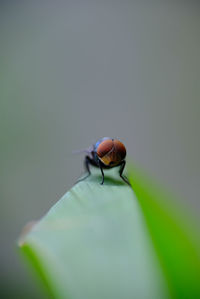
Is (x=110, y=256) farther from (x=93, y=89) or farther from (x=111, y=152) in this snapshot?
(x=93, y=89)

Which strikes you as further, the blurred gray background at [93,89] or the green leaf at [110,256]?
the blurred gray background at [93,89]

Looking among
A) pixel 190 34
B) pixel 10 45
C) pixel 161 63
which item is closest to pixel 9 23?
pixel 10 45

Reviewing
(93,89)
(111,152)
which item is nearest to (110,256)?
(111,152)

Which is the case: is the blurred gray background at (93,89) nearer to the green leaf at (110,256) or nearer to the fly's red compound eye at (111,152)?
the fly's red compound eye at (111,152)

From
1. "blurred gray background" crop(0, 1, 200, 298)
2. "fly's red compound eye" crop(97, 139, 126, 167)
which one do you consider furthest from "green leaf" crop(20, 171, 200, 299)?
"blurred gray background" crop(0, 1, 200, 298)

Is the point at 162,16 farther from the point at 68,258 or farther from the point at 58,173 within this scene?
the point at 68,258

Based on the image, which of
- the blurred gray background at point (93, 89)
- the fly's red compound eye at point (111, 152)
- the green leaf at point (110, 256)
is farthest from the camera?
the blurred gray background at point (93, 89)

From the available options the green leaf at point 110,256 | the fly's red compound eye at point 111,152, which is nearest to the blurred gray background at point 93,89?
the fly's red compound eye at point 111,152
